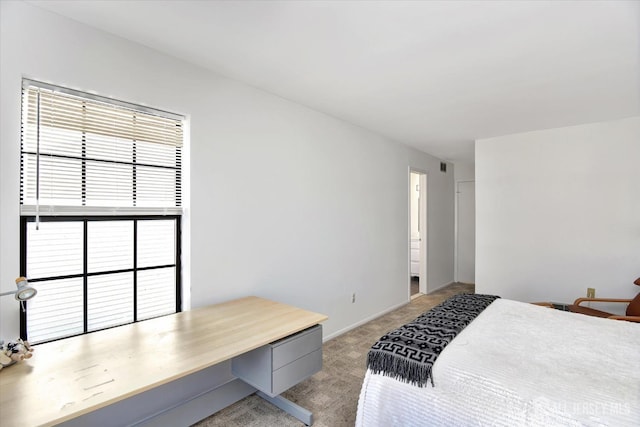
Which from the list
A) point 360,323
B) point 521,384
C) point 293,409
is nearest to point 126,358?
point 293,409

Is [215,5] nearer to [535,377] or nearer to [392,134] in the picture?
[535,377]

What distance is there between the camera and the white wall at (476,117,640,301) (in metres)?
3.53

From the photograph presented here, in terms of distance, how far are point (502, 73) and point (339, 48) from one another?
133cm

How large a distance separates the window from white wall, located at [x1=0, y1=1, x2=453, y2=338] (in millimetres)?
95

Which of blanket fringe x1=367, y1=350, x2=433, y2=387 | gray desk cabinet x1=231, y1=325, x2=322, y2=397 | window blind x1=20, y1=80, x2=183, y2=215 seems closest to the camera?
blanket fringe x1=367, y1=350, x2=433, y2=387

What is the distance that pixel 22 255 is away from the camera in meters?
1.69

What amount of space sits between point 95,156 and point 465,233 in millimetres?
6132

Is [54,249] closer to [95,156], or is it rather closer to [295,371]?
[95,156]

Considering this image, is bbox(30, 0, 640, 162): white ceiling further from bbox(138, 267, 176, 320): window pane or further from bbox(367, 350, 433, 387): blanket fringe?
bbox(367, 350, 433, 387): blanket fringe

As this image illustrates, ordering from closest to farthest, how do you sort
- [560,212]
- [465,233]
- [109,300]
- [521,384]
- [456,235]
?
1. [521,384]
2. [109,300]
3. [560,212]
4. [465,233]
5. [456,235]

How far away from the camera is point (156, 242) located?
2.24 meters

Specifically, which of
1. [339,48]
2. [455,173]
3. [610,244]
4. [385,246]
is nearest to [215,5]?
[339,48]

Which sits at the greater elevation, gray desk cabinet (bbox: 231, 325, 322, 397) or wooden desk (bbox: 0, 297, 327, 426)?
wooden desk (bbox: 0, 297, 327, 426)

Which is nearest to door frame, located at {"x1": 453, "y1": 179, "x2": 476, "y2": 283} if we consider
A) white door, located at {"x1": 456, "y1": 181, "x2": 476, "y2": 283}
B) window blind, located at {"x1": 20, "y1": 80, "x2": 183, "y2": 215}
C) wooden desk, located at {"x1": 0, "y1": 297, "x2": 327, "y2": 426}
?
white door, located at {"x1": 456, "y1": 181, "x2": 476, "y2": 283}
